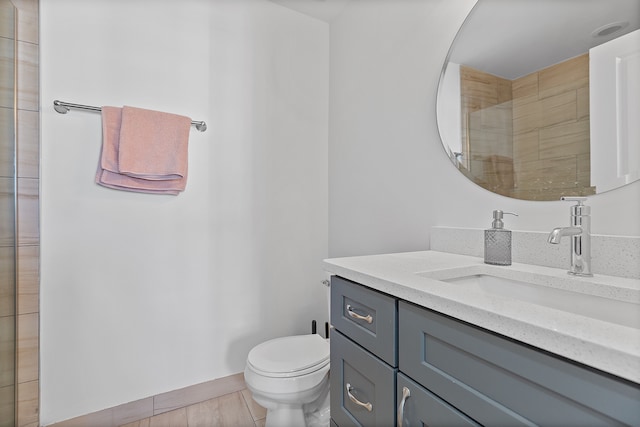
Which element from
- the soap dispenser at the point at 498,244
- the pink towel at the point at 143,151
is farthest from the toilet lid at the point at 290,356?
the pink towel at the point at 143,151

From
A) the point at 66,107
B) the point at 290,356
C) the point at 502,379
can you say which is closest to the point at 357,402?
the point at 502,379

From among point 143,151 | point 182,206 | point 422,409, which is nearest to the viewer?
point 422,409

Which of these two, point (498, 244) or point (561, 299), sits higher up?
point (498, 244)

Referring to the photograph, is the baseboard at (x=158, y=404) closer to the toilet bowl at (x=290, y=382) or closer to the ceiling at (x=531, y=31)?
the toilet bowl at (x=290, y=382)

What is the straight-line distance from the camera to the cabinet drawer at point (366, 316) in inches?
29.0

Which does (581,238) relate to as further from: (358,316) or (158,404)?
(158,404)

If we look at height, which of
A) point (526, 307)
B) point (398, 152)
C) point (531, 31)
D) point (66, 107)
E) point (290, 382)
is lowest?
point (290, 382)

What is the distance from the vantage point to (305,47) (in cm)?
207

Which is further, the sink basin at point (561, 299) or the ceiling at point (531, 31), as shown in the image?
the ceiling at point (531, 31)

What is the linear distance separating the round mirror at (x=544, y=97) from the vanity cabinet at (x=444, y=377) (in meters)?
0.66

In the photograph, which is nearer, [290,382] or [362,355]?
→ [362,355]

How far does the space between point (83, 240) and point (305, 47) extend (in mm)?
1716

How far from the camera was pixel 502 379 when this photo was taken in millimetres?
512

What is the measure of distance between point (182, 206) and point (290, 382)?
1.05 m
